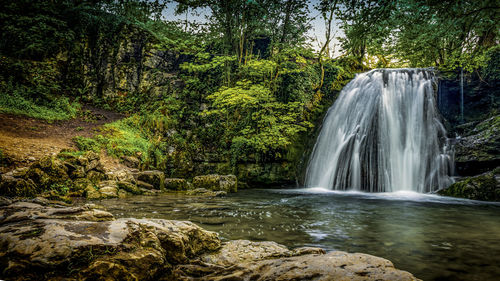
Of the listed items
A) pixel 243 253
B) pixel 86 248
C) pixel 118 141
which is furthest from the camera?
pixel 118 141

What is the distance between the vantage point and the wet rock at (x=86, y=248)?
1.53 m

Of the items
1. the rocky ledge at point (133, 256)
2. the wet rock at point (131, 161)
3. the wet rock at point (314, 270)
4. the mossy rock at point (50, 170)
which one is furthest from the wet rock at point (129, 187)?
the wet rock at point (314, 270)

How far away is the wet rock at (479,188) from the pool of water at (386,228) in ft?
2.15

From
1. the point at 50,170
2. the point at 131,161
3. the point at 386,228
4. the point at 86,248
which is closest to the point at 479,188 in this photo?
the point at 386,228

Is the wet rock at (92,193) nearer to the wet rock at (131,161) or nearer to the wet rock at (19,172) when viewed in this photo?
the wet rock at (19,172)

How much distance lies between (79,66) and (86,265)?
14.0 meters

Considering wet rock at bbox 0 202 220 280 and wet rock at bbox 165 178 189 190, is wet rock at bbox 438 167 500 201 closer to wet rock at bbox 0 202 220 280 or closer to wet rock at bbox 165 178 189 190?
wet rock at bbox 0 202 220 280

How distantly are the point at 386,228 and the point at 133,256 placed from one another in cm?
400

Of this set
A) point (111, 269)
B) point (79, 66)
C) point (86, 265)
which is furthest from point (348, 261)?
point (79, 66)

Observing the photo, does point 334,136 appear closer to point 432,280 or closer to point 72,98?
point 432,280

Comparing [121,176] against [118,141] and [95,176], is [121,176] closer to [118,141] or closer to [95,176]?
[95,176]

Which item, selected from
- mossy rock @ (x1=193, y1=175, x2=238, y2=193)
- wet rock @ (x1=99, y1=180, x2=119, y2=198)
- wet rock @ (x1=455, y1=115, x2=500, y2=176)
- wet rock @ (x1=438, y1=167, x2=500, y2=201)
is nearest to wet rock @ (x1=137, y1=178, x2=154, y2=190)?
wet rock @ (x1=99, y1=180, x2=119, y2=198)

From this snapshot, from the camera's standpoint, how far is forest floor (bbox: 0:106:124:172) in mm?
6289

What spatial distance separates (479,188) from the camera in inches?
281
